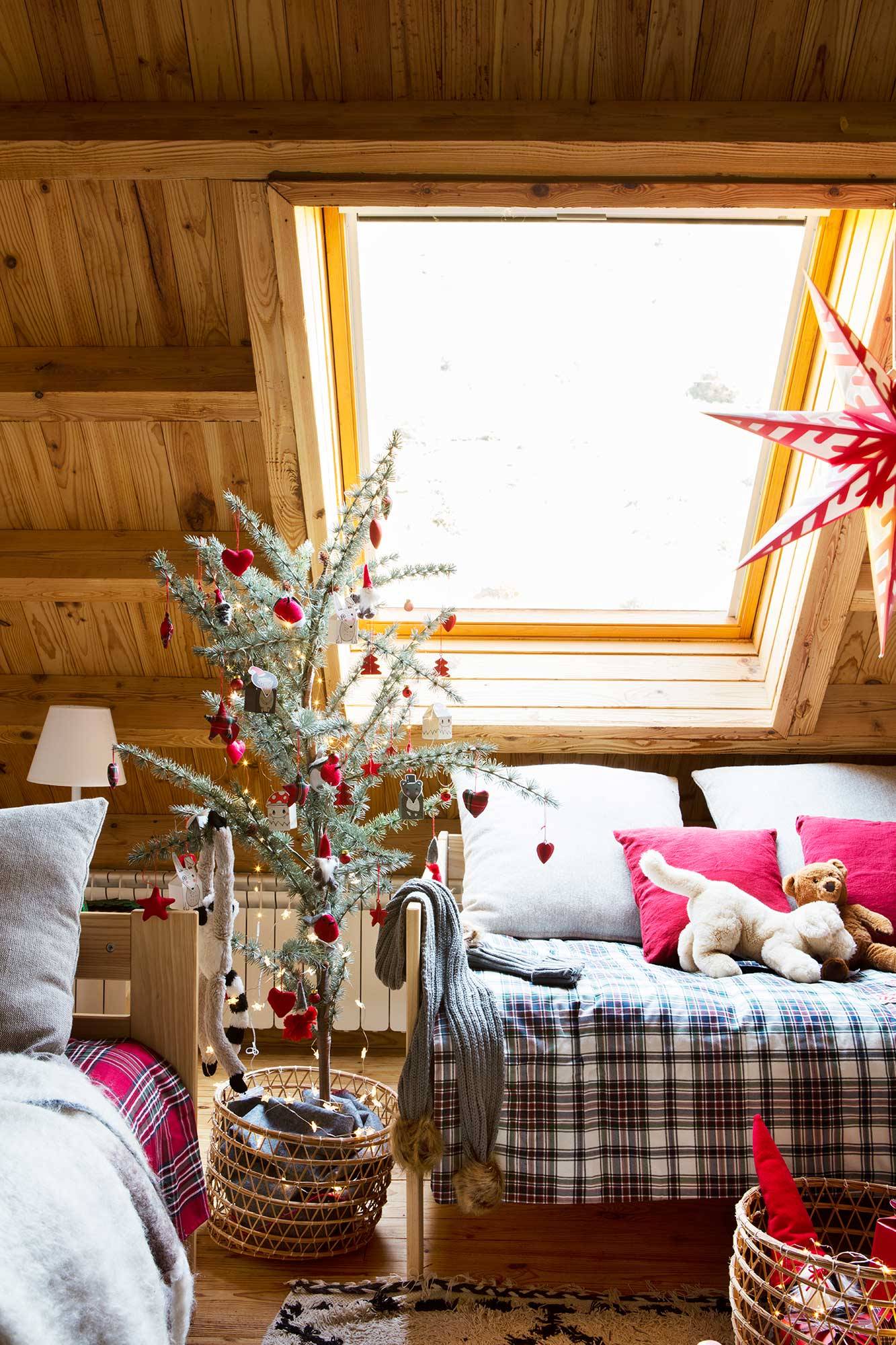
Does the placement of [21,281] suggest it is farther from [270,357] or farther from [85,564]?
[85,564]

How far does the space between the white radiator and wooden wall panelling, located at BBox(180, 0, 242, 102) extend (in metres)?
2.08

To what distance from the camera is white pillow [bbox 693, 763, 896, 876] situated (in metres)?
2.87

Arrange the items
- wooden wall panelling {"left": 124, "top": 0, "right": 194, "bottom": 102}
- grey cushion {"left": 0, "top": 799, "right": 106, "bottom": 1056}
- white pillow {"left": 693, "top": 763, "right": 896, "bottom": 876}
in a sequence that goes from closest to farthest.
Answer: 1. grey cushion {"left": 0, "top": 799, "right": 106, "bottom": 1056}
2. wooden wall panelling {"left": 124, "top": 0, "right": 194, "bottom": 102}
3. white pillow {"left": 693, "top": 763, "right": 896, "bottom": 876}

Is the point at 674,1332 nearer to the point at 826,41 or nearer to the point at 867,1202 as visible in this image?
the point at 867,1202

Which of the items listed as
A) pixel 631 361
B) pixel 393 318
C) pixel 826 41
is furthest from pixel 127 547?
pixel 826 41

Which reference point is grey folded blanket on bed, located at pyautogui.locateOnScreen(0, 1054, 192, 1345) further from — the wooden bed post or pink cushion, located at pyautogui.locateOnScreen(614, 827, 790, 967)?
pink cushion, located at pyautogui.locateOnScreen(614, 827, 790, 967)

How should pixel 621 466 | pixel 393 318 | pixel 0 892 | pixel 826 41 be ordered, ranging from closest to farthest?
pixel 0 892 → pixel 826 41 → pixel 393 318 → pixel 621 466

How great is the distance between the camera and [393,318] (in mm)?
2744

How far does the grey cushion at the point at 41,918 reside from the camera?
5.74 ft

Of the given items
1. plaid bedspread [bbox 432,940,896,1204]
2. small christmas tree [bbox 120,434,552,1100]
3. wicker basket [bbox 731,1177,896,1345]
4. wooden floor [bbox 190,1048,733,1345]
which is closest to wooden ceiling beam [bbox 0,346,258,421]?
small christmas tree [bbox 120,434,552,1100]

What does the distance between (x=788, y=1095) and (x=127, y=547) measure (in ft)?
6.62

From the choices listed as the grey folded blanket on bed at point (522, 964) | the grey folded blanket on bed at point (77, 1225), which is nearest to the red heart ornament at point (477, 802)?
the grey folded blanket on bed at point (522, 964)

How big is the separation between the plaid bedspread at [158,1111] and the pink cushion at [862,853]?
1.59 m

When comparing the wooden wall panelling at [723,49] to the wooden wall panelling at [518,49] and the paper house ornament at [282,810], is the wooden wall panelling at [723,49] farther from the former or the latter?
the paper house ornament at [282,810]
